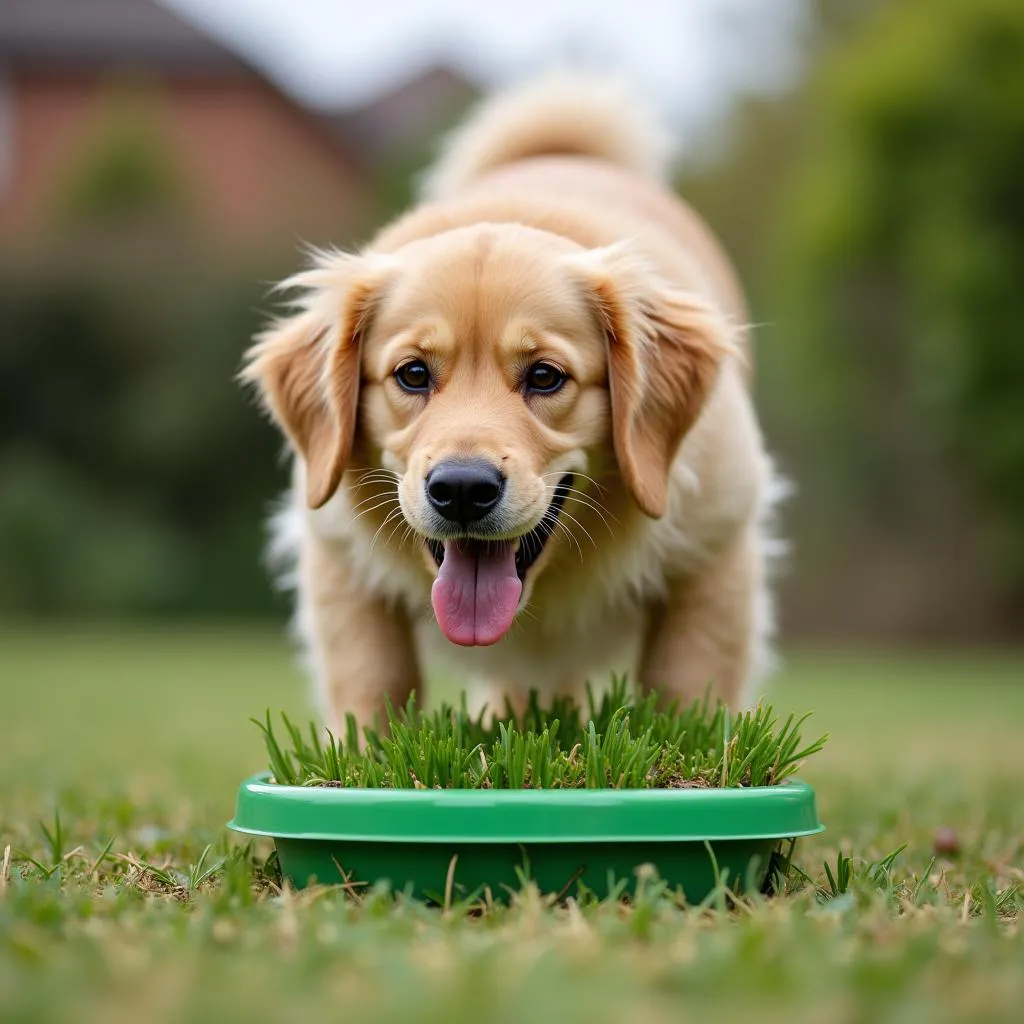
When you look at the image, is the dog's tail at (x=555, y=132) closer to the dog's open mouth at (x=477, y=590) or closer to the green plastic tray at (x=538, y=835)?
the dog's open mouth at (x=477, y=590)

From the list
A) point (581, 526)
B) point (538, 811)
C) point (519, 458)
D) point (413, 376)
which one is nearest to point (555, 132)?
point (413, 376)

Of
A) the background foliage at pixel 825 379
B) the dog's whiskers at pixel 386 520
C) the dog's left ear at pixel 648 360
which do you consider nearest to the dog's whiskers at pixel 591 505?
the dog's left ear at pixel 648 360

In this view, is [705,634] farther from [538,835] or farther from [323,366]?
[538,835]

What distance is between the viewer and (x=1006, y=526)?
556 inches

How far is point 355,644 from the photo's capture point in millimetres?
3553

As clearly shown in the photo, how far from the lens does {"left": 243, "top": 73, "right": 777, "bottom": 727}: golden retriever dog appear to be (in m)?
3.13

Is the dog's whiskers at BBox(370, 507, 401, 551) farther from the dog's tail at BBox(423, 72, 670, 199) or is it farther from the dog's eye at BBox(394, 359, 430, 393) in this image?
the dog's tail at BBox(423, 72, 670, 199)

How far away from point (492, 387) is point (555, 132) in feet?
7.60

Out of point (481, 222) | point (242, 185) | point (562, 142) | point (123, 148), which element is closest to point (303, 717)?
point (562, 142)

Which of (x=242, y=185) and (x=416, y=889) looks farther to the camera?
(x=242, y=185)

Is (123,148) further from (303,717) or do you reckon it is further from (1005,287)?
(303,717)

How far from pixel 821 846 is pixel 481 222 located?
1664 mm

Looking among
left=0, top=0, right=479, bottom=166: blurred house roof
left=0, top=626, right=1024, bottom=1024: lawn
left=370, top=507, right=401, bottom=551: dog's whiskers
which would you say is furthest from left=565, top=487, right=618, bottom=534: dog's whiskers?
left=0, top=0, right=479, bottom=166: blurred house roof

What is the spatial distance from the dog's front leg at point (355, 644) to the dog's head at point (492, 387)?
11.0 inches
